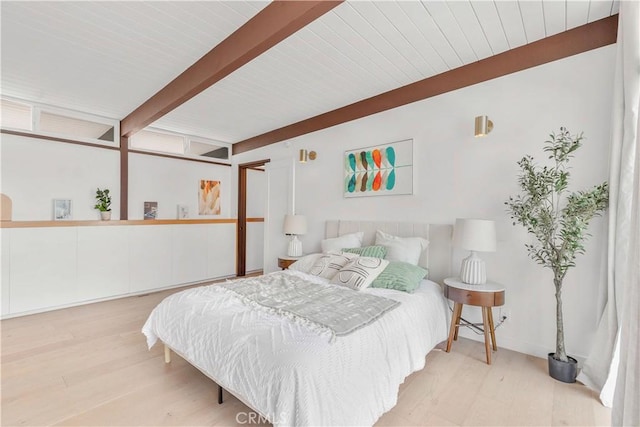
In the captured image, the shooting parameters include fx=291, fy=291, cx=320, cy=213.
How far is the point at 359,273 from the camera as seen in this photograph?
2.57 meters

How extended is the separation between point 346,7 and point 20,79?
3.52 metres

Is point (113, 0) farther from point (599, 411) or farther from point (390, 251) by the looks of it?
point (599, 411)

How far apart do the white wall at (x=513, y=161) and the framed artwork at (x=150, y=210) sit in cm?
358

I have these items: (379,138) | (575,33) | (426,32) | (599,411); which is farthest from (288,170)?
(599,411)

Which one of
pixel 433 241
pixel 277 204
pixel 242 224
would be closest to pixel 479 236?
pixel 433 241

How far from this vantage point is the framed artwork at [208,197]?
546cm

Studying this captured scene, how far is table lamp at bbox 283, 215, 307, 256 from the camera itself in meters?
4.07

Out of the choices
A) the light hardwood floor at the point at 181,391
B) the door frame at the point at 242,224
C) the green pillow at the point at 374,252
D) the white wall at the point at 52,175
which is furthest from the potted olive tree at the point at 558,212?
the white wall at the point at 52,175

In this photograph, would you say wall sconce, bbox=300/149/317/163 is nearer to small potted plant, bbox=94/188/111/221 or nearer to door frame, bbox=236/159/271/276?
door frame, bbox=236/159/271/276

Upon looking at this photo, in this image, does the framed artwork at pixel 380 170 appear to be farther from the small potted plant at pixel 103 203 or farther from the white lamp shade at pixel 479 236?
the small potted plant at pixel 103 203

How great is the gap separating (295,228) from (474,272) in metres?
2.31

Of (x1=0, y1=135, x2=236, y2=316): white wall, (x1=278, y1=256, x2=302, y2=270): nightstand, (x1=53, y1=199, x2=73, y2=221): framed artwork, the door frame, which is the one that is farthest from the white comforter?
the door frame

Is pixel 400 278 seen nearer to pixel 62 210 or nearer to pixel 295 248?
pixel 295 248

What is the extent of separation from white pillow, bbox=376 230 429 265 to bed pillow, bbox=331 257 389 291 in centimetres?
27
